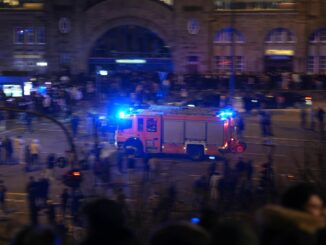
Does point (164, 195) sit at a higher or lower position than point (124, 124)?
lower

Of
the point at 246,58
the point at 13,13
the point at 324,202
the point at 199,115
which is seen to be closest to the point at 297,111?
the point at 199,115

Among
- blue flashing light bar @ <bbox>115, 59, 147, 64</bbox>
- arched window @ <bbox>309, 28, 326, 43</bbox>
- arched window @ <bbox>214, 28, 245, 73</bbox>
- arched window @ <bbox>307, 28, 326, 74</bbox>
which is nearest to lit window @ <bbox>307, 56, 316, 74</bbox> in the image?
arched window @ <bbox>307, 28, 326, 74</bbox>

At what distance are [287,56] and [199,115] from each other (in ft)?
79.8

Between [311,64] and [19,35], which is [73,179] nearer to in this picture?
[311,64]

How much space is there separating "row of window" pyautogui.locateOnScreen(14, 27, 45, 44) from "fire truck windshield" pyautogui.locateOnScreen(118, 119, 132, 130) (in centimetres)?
2823

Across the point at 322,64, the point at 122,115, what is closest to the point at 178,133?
the point at 122,115

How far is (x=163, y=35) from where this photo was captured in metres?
52.0

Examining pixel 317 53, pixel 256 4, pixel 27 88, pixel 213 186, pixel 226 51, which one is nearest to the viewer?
pixel 213 186

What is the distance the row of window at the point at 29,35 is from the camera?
53656 millimetres

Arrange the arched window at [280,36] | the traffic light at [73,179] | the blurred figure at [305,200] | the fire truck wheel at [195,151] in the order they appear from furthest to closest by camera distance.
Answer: the arched window at [280,36] < the fire truck wheel at [195,151] < the traffic light at [73,179] < the blurred figure at [305,200]

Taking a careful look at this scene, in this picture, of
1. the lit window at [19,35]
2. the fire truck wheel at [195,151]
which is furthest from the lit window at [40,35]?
the fire truck wheel at [195,151]

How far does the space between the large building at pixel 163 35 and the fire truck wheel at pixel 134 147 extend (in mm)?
22965

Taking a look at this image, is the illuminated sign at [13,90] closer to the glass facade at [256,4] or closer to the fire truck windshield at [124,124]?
the fire truck windshield at [124,124]

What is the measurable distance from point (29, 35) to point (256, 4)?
65.0ft
